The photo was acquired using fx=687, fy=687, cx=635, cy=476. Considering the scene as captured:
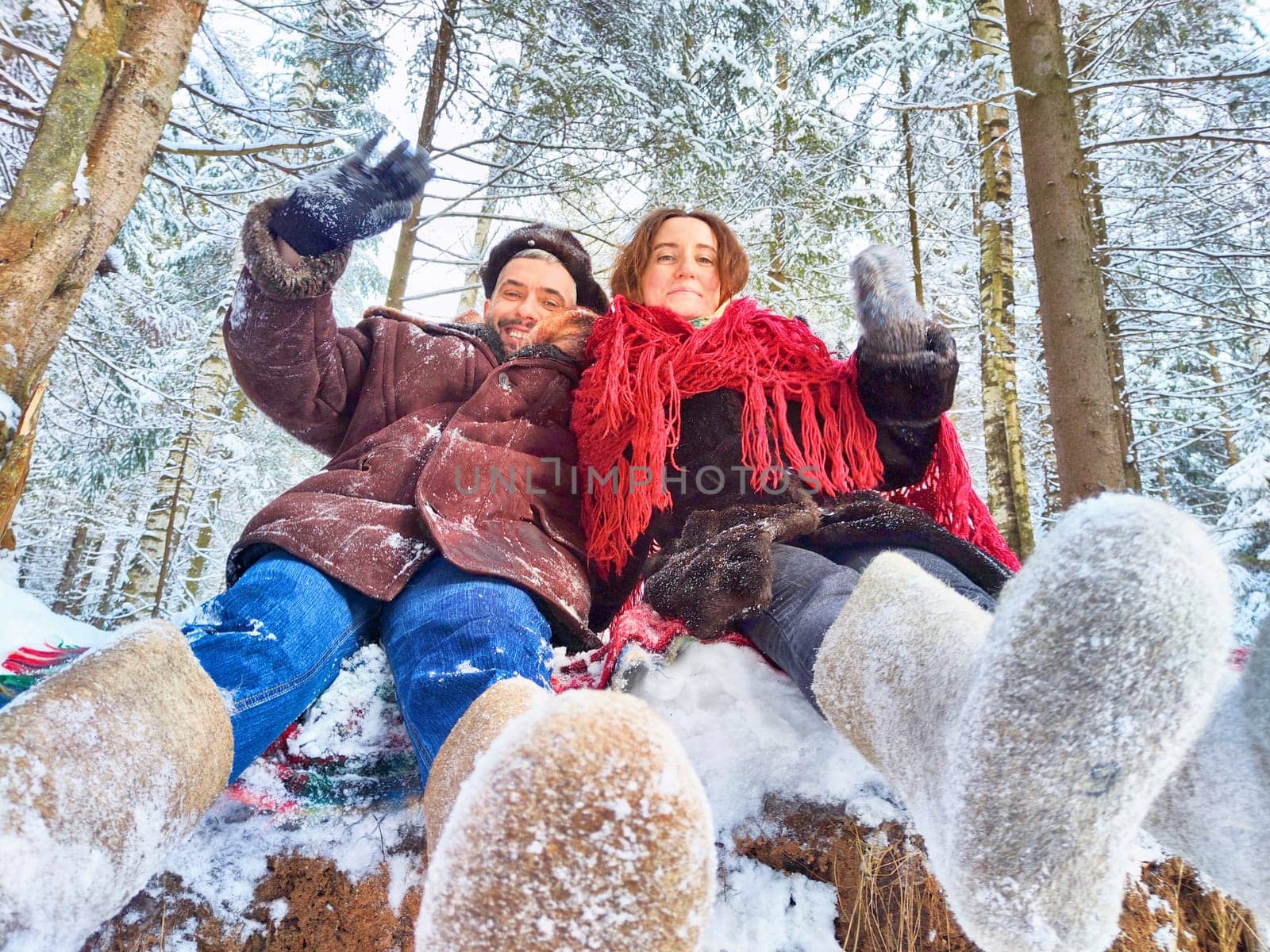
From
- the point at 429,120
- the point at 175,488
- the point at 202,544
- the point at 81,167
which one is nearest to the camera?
the point at 81,167

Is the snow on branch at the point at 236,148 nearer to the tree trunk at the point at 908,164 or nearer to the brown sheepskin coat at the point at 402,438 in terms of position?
the brown sheepskin coat at the point at 402,438

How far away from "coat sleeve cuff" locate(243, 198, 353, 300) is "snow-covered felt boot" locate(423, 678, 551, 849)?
1.25 m

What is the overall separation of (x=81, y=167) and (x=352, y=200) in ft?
3.20

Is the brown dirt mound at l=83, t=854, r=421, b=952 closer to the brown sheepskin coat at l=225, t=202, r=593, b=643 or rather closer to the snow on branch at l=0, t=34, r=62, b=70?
the brown sheepskin coat at l=225, t=202, r=593, b=643

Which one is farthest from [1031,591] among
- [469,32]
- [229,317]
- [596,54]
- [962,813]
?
[469,32]

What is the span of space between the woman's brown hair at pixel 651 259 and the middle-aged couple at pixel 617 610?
0.02 metres

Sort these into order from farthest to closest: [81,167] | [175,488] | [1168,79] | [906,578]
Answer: [175,488]
[1168,79]
[81,167]
[906,578]

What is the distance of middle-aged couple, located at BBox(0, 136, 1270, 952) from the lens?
0.71 m

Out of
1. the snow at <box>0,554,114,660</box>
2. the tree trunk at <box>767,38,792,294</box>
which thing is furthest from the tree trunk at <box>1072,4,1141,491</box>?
the snow at <box>0,554,114,660</box>

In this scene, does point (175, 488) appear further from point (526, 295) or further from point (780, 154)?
point (780, 154)

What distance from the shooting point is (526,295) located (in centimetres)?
267

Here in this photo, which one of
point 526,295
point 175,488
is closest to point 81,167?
point 526,295

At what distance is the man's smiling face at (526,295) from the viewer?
8.59 ft

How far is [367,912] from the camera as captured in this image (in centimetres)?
135
